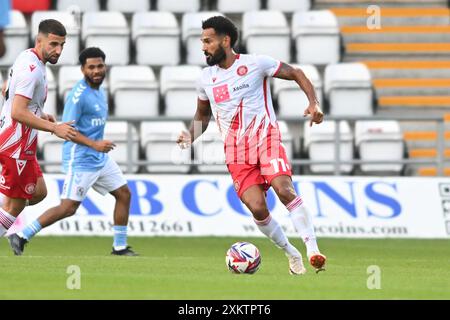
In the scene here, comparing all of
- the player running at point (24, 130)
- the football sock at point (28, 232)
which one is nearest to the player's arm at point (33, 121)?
the player running at point (24, 130)

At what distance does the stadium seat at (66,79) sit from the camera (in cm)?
2297

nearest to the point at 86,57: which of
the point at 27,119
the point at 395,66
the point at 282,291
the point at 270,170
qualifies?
the point at 27,119

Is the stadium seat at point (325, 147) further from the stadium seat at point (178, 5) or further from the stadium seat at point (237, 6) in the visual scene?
the stadium seat at point (178, 5)

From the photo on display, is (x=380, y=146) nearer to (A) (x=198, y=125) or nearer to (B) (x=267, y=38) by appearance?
(B) (x=267, y=38)

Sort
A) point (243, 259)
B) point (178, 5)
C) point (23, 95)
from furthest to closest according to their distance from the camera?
point (178, 5)
point (23, 95)
point (243, 259)

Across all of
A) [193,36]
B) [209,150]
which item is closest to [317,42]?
[193,36]

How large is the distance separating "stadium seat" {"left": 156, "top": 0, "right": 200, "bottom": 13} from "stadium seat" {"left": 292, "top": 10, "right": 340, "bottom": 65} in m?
2.05

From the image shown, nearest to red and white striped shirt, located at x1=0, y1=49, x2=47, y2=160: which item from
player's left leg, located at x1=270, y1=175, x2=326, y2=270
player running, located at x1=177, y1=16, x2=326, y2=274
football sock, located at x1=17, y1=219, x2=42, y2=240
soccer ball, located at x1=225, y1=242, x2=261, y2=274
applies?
football sock, located at x1=17, y1=219, x2=42, y2=240

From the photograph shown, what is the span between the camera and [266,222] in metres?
13.6

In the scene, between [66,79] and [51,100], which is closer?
[51,100]

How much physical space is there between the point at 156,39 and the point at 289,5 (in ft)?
10.0

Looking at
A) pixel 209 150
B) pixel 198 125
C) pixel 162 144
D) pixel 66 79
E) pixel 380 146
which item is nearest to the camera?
pixel 198 125

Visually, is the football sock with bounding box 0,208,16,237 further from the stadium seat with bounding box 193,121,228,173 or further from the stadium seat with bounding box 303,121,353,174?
the stadium seat with bounding box 303,121,353,174

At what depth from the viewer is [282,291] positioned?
11.4 m
